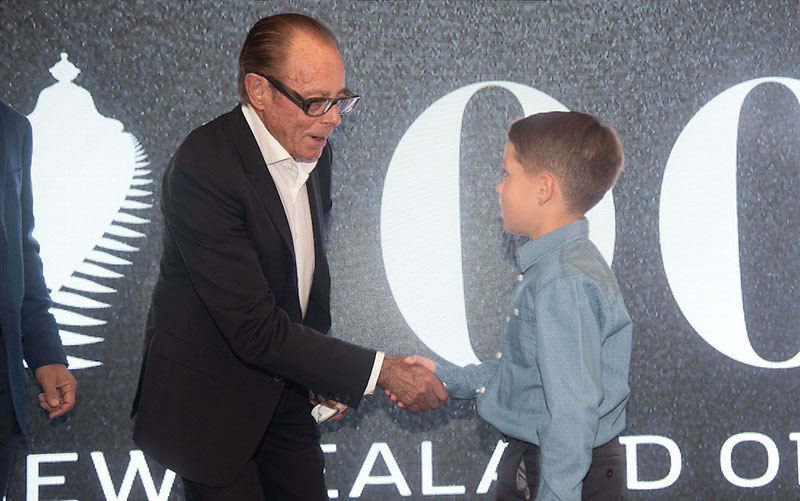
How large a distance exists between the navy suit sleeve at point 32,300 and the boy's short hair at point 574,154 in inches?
43.8

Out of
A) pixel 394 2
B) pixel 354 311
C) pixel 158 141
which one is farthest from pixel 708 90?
pixel 158 141

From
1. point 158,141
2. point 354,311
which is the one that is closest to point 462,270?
point 354,311

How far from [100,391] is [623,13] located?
6.96ft

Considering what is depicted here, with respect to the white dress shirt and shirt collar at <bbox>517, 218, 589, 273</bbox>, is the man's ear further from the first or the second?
shirt collar at <bbox>517, 218, 589, 273</bbox>

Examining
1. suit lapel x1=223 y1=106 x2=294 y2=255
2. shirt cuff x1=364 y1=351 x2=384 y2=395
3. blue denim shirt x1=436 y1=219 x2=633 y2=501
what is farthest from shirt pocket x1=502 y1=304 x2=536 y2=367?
suit lapel x1=223 y1=106 x2=294 y2=255

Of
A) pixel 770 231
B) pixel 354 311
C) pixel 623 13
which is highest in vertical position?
pixel 623 13

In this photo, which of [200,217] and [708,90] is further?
[708,90]

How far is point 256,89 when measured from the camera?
1.67 m

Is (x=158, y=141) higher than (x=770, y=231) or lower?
higher

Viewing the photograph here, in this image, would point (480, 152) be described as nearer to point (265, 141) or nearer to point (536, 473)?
point (265, 141)

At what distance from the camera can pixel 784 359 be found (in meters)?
2.60

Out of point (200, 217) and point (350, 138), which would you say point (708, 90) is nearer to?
point (350, 138)

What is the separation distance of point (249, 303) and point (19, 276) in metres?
0.51

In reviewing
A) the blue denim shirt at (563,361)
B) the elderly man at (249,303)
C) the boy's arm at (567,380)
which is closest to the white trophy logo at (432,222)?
the elderly man at (249,303)
